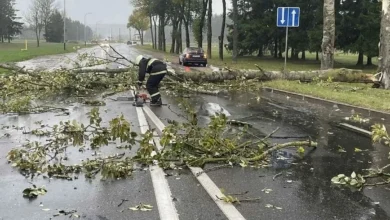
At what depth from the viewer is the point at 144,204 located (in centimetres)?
463

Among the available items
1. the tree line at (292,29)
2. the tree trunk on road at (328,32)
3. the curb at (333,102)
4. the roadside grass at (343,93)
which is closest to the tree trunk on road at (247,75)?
the roadside grass at (343,93)

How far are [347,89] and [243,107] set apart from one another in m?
5.71

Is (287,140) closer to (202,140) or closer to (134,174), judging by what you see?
(202,140)

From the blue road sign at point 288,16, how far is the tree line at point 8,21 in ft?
243

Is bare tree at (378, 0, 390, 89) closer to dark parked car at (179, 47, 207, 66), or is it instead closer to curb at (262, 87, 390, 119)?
curb at (262, 87, 390, 119)

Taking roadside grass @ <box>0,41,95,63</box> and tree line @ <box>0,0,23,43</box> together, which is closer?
roadside grass @ <box>0,41,95,63</box>

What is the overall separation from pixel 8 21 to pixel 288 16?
250 feet

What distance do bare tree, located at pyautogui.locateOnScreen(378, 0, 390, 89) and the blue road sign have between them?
3418 mm

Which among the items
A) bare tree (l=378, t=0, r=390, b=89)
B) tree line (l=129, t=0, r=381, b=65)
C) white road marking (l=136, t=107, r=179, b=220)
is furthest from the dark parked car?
white road marking (l=136, t=107, r=179, b=220)

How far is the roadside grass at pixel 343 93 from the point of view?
1237 cm

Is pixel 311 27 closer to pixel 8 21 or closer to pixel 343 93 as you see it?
pixel 343 93

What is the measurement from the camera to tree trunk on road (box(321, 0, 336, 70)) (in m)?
18.5

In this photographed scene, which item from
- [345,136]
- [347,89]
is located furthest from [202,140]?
[347,89]

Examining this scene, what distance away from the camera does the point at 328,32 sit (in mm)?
18844
